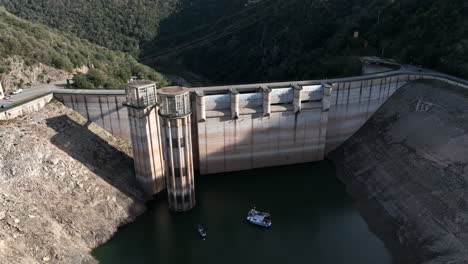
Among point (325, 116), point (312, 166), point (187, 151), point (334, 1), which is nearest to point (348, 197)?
point (312, 166)

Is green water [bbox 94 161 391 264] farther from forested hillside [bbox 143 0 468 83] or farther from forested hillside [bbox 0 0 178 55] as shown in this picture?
forested hillside [bbox 0 0 178 55]

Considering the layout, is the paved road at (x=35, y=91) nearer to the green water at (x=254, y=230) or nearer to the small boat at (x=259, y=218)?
the green water at (x=254, y=230)

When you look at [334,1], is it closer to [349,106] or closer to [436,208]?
[349,106]

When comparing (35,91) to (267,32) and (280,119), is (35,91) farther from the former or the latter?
(267,32)

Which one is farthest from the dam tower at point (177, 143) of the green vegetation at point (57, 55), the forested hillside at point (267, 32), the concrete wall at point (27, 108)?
the forested hillside at point (267, 32)

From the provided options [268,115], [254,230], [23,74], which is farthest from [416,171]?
[23,74]
